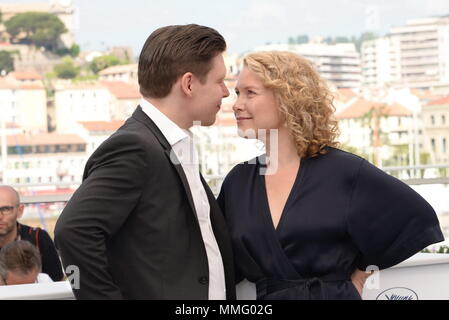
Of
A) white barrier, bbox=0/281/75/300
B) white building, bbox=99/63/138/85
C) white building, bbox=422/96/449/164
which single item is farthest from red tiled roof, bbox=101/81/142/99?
white barrier, bbox=0/281/75/300

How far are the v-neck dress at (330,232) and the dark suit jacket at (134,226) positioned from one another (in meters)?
0.13

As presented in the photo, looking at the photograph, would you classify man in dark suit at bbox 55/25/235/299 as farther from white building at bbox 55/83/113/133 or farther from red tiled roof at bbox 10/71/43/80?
red tiled roof at bbox 10/71/43/80

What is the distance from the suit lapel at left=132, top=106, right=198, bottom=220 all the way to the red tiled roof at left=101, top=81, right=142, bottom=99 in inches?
2632

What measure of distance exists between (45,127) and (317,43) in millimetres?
25806

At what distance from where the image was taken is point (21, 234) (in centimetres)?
335

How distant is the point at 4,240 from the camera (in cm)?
331

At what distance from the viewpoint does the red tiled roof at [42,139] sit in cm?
6544

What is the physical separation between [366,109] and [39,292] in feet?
212

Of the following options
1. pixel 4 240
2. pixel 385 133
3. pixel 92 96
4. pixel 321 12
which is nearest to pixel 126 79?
pixel 92 96

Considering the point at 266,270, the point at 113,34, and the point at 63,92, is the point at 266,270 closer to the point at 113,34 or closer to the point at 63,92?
the point at 63,92

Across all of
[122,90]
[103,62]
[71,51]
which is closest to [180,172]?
[122,90]

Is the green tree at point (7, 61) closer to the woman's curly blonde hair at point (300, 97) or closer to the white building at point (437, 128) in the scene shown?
the white building at point (437, 128)

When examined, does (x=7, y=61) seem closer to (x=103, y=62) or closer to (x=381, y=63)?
(x=103, y=62)

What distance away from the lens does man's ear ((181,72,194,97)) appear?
1289 mm
